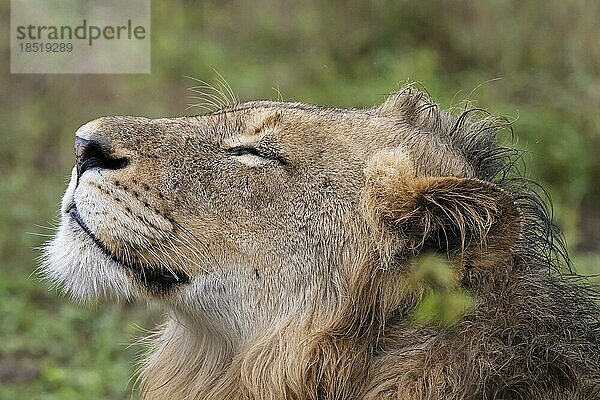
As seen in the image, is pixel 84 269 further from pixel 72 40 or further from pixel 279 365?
pixel 72 40

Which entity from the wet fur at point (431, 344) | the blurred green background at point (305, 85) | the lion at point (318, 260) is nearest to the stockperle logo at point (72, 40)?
the blurred green background at point (305, 85)

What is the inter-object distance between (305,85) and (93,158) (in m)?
5.83

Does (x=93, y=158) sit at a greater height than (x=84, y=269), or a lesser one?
greater

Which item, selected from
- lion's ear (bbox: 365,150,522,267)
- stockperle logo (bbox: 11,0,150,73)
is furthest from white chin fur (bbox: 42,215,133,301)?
stockperle logo (bbox: 11,0,150,73)

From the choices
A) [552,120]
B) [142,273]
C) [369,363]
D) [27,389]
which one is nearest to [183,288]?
[142,273]

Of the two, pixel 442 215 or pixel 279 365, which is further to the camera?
pixel 279 365

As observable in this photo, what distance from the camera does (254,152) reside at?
3590 millimetres

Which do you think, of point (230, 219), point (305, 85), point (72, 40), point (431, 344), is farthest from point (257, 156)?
point (72, 40)

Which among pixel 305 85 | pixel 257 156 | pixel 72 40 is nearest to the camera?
pixel 257 156

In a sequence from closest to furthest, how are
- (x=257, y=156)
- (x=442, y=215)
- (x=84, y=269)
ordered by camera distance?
1. (x=442, y=215)
2. (x=84, y=269)
3. (x=257, y=156)

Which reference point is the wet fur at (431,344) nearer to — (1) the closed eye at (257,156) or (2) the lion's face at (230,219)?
(2) the lion's face at (230,219)

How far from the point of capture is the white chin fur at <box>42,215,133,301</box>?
3.42m

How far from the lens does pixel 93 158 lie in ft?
11.4

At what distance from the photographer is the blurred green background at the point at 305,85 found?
6277 millimetres
